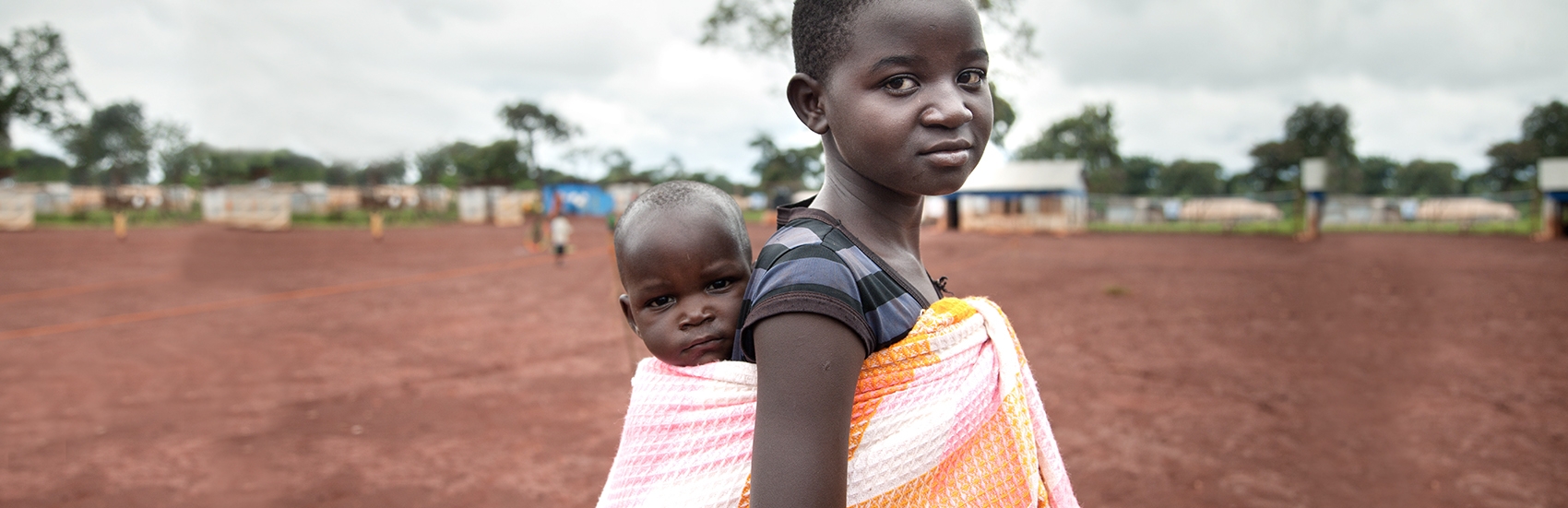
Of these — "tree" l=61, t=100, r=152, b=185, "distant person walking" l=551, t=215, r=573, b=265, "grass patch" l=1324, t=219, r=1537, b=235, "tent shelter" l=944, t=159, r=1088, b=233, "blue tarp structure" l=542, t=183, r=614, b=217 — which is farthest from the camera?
"blue tarp structure" l=542, t=183, r=614, b=217

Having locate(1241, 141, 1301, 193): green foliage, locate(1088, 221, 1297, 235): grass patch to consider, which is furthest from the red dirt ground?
locate(1241, 141, 1301, 193): green foliage

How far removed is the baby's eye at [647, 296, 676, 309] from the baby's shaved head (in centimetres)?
6

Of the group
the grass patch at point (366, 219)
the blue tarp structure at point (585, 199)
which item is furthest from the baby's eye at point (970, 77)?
the blue tarp structure at point (585, 199)

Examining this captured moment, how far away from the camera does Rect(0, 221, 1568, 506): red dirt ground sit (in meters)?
4.63

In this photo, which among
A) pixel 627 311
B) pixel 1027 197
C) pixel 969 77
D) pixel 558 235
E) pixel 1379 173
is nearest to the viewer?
pixel 969 77

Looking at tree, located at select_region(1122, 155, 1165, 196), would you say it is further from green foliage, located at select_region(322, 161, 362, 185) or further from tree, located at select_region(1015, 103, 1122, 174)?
green foliage, located at select_region(322, 161, 362, 185)

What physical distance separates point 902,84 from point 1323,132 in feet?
146

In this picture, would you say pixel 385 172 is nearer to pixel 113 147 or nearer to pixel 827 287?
pixel 113 147

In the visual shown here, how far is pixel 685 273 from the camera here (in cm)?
109

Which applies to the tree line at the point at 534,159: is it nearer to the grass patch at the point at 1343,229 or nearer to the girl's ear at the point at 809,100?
the grass patch at the point at 1343,229

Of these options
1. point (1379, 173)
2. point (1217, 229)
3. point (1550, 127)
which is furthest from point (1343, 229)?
point (1379, 173)

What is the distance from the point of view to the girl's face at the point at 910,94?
0.96 metres

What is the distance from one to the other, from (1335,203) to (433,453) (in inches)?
1824

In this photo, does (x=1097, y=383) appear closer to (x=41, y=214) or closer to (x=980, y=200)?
(x=980, y=200)
